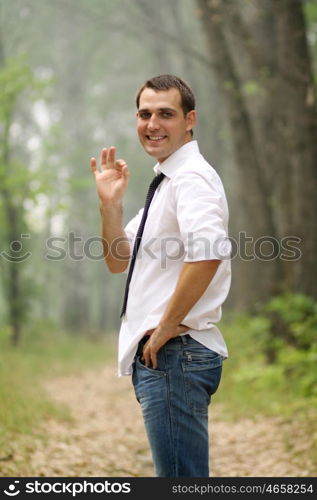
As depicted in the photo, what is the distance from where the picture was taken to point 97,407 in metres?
9.18

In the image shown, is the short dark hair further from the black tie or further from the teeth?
the black tie

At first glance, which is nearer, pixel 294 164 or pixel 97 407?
pixel 294 164

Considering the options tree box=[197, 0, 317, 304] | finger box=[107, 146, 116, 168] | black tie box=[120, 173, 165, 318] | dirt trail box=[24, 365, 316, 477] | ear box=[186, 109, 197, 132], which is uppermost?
tree box=[197, 0, 317, 304]

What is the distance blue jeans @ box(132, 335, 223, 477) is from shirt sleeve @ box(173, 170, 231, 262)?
44cm

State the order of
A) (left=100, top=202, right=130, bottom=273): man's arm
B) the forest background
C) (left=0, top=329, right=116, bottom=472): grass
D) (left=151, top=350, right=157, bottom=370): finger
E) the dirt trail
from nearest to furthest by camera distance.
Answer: (left=151, top=350, right=157, bottom=370): finger
(left=100, top=202, right=130, bottom=273): man's arm
the dirt trail
(left=0, top=329, right=116, bottom=472): grass
the forest background

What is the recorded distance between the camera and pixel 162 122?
9.66 feet

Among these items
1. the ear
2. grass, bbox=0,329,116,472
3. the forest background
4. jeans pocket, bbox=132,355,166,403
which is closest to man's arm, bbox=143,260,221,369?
jeans pocket, bbox=132,355,166,403

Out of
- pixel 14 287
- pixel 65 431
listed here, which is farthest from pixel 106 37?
pixel 65 431

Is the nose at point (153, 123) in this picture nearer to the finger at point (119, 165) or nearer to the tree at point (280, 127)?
the finger at point (119, 165)

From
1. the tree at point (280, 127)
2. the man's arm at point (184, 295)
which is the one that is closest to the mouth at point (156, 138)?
the man's arm at point (184, 295)

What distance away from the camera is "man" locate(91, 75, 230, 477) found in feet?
8.76

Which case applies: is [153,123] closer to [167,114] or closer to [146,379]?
[167,114]
